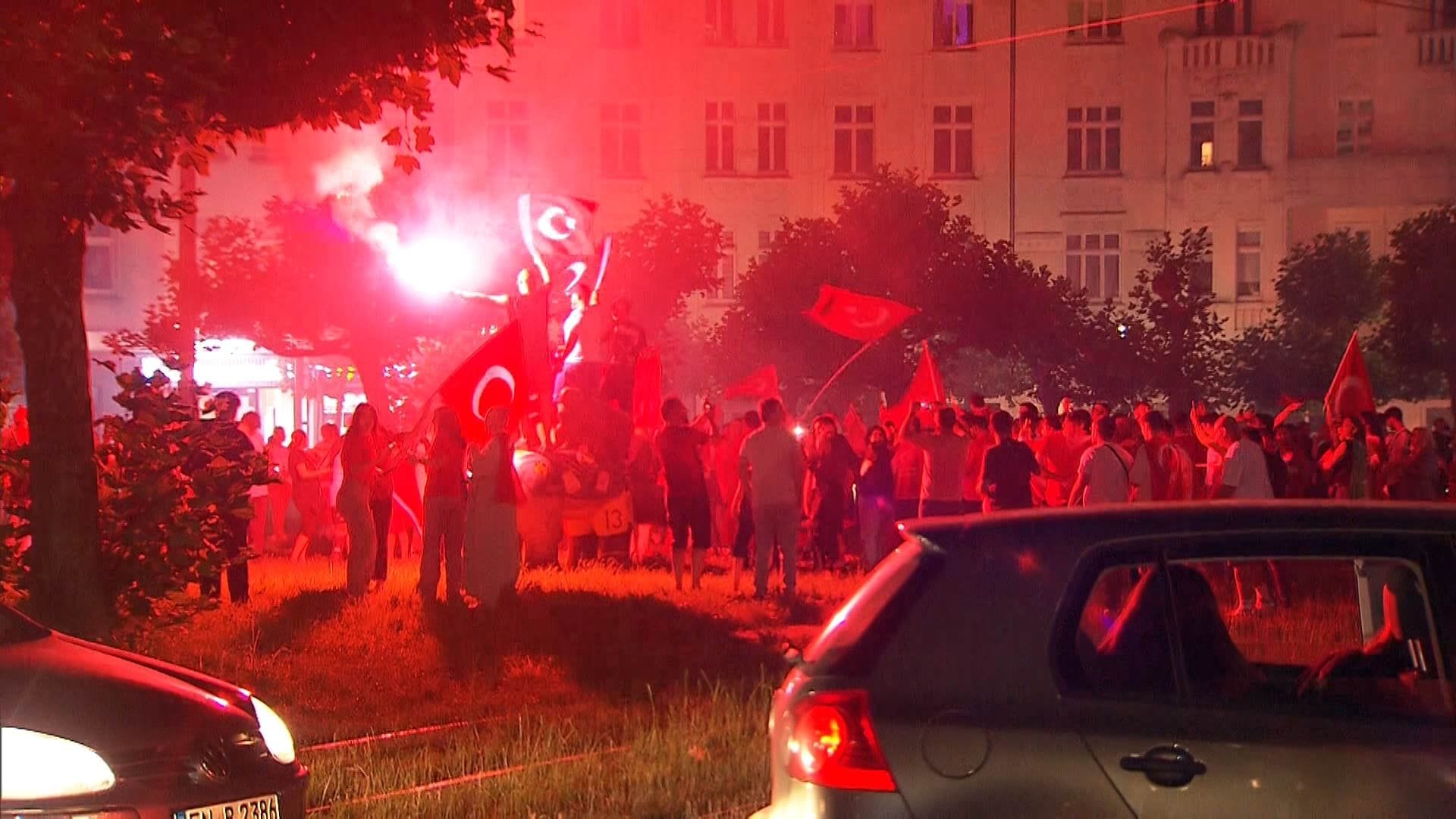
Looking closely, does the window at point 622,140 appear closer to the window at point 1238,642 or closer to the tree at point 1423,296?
the tree at point 1423,296

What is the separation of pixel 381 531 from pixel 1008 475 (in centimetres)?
642

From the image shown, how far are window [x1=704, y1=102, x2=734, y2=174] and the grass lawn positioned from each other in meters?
38.1

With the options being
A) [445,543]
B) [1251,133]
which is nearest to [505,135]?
[1251,133]

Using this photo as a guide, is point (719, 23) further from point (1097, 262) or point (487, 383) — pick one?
point (487, 383)

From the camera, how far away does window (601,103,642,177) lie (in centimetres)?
5472

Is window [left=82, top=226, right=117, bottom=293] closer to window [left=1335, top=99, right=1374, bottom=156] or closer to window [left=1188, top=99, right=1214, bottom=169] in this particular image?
window [left=1188, top=99, right=1214, bottom=169]

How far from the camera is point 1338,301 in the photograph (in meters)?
49.1

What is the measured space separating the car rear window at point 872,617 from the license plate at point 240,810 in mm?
2141

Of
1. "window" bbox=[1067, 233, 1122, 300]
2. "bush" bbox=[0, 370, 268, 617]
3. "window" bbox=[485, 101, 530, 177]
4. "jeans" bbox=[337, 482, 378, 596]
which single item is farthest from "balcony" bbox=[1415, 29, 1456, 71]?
"bush" bbox=[0, 370, 268, 617]

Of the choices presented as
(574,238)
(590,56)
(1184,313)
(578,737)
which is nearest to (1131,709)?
(578,737)

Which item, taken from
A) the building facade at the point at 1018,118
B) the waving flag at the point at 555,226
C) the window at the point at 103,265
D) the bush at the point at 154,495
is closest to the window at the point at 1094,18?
the building facade at the point at 1018,118

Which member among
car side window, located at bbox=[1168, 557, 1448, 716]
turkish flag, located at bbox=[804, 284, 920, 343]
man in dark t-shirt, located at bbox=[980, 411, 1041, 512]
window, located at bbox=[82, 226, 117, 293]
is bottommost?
man in dark t-shirt, located at bbox=[980, 411, 1041, 512]

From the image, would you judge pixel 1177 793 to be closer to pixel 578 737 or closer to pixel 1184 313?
pixel 578 737

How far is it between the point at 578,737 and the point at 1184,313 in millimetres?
36274
